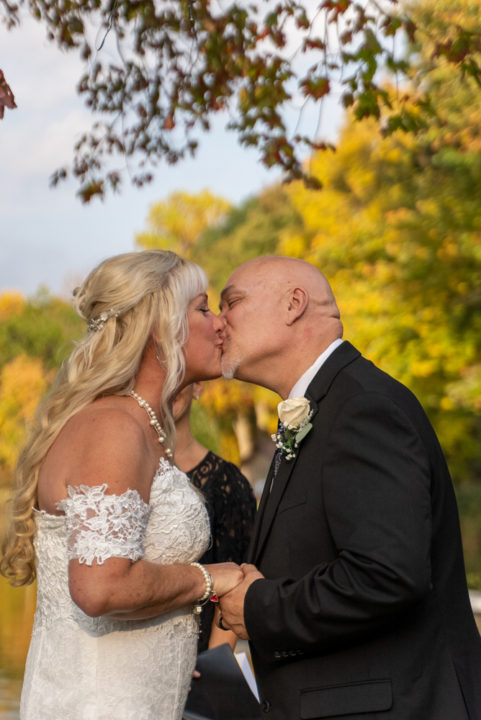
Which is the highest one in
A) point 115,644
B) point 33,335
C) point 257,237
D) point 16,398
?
point 33,335

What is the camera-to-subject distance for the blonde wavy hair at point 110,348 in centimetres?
368

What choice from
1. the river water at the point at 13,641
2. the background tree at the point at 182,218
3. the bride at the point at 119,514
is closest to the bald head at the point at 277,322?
the bride at the point at 119,514

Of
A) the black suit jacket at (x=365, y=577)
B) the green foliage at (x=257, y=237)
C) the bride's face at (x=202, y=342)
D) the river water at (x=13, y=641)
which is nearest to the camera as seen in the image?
the black suit jacket at (x=365, y=577)

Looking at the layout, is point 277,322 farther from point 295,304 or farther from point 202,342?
point 202,342

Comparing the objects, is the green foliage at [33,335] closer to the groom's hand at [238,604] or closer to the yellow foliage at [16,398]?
the yellow foliage at [16,398]

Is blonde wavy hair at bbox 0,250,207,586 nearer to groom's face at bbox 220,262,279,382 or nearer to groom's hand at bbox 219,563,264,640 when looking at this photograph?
groom's face at bbox 220,262,279,382

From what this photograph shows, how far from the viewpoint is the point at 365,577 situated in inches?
114

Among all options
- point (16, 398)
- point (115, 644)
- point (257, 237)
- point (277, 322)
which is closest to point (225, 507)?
point (115, 644)

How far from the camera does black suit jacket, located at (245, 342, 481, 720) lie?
2.92m

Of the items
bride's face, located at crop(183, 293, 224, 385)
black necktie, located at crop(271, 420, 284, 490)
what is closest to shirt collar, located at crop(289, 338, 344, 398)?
black necktie, located at crop(271, 420, 284, 490)

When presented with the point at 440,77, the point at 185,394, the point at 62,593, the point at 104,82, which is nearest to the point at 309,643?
the point at 62,593

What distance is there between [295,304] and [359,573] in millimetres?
1167

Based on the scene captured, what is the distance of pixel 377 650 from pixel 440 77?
14723mm

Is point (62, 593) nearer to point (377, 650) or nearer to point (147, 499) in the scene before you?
point (147, 499)
